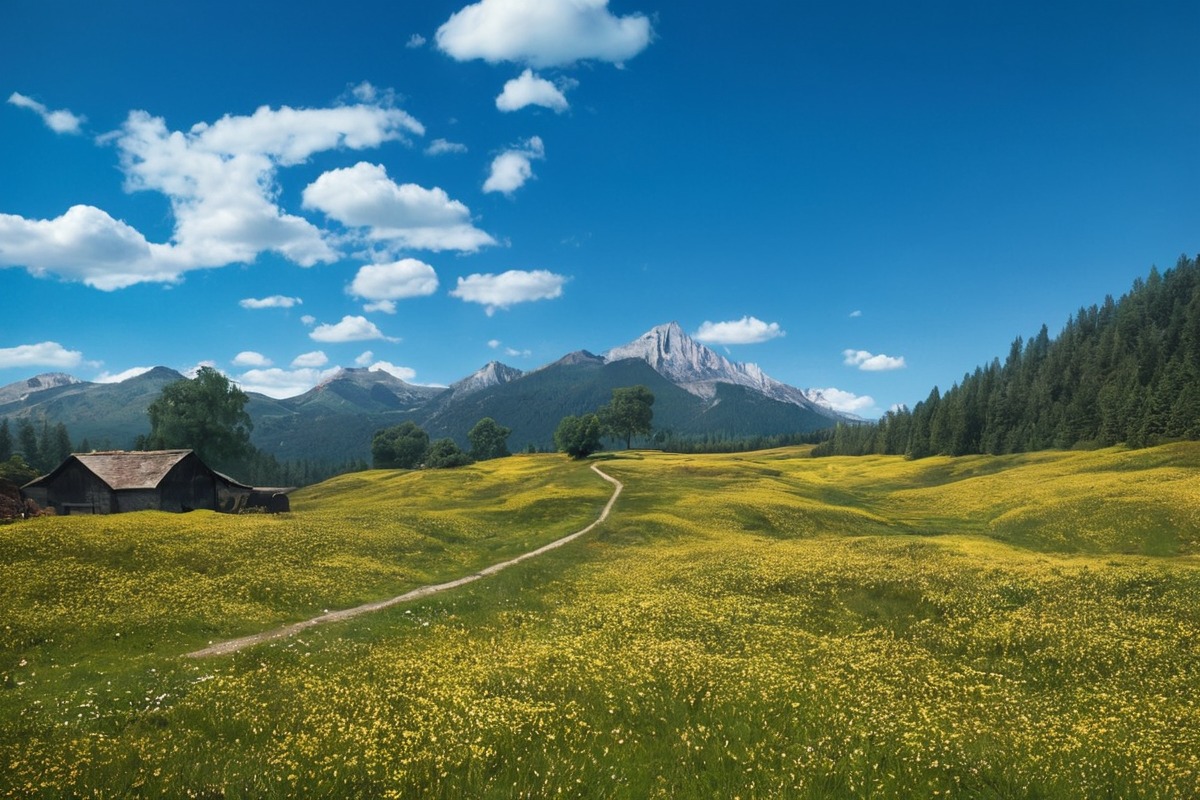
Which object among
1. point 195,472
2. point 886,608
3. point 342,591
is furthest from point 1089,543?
point 195,472

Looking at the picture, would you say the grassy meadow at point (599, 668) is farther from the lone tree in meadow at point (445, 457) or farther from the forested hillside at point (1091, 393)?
the lone tree in meadow at point (445, 457)

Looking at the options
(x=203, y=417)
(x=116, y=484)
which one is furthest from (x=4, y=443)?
(x=116, y=484)

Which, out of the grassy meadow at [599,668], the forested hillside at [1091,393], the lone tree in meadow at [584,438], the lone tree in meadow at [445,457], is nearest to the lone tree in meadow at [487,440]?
the lone tree in meadow at [445,457]

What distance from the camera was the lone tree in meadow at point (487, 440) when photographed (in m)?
193

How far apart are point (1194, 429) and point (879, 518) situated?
6484cm

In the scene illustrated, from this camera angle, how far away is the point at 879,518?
69250 millimetres

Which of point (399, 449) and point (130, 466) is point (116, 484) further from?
point (399, 449)

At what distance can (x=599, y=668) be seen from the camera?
2208 centimetres

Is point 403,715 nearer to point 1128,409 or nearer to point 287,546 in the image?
point 287,546

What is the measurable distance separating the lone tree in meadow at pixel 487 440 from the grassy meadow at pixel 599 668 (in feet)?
469

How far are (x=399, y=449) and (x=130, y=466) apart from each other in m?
120

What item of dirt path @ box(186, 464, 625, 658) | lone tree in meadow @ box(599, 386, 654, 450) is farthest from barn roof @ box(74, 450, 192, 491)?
lone tree in meadow @ box(599, 386, 654, 450)

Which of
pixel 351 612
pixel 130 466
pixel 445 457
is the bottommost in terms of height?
pixel 351 612

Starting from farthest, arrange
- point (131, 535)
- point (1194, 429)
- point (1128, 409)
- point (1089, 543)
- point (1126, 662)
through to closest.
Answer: point (1128, 409)
point (1194, 429)
point (1089, 543)
point (131, 535)
point (1126, 662)
